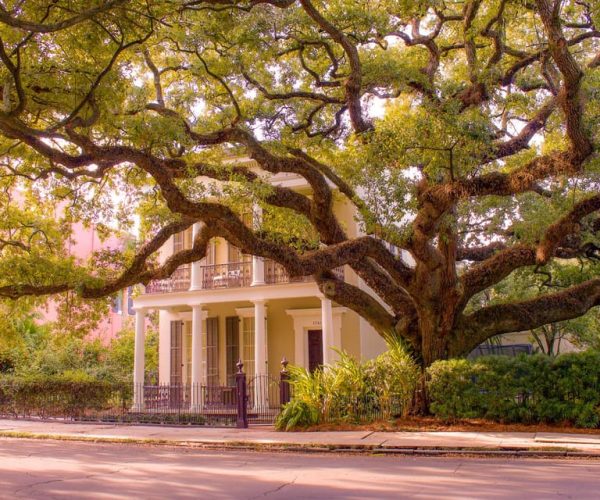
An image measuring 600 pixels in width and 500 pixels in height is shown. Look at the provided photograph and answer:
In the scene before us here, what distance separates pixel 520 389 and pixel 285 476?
6652mm

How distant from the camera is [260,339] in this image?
2091cm

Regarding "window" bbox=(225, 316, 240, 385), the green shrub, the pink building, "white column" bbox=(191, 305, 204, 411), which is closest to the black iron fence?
"white column" bbox=(191, 305, 204, 411)

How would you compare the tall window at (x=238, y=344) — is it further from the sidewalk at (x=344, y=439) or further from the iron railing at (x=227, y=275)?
the sidewalk at (x=344, y=439)

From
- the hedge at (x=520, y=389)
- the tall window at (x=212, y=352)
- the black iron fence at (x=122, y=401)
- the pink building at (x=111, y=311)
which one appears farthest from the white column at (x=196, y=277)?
the pink building at (x=111, y=311)

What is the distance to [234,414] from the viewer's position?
18344 millimetres

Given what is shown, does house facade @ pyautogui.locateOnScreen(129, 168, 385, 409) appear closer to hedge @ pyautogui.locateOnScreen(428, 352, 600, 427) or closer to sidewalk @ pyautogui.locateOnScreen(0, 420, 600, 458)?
sidewalk @ pyautogui.locateOnScreen(0, 420, 600, 458)

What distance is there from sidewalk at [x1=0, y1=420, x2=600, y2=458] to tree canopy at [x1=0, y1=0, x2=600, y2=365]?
3.12 meters

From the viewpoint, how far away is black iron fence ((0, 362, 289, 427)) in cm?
1897

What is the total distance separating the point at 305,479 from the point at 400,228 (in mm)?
6619

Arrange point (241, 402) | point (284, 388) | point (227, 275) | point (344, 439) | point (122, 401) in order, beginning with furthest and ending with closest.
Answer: point (227, 275), point (122, 401), point (284, 388), point (241, 402), point (344, 439)

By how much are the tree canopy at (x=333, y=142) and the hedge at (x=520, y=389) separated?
3.83ft

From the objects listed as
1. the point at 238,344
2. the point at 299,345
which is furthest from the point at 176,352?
the point at 299,345

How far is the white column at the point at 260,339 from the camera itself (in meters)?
20.7

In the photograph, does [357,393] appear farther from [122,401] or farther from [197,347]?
[122,401]
